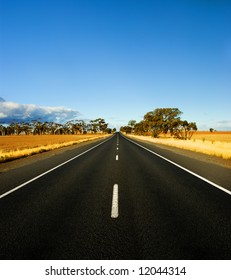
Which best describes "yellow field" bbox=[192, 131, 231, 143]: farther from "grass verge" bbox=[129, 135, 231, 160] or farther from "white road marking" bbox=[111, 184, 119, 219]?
"white road marking" bbox=[111, 184, 119, 219]

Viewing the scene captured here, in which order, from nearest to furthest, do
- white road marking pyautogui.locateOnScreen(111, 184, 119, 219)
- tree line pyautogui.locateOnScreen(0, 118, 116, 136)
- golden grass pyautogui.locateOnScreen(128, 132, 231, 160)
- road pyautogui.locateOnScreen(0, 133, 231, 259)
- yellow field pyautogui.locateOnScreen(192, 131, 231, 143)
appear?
road pyautogui.locateOnScreen(0, 133, 231, 259) → white road marking pyautogui.locateOnScreen(111, 184, 119, 219) → golden grass pyautogui.locateOnScreen(128, 132, 231, 160) → yellow field pyautogui.locateOnScreen(192, 131, 231, 143) → tree line pyautogui.locateOnScreen(0, 118, 116, 136)

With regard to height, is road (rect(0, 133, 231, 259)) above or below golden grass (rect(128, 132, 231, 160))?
below

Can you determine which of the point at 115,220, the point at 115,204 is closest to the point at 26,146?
the point at 115,204

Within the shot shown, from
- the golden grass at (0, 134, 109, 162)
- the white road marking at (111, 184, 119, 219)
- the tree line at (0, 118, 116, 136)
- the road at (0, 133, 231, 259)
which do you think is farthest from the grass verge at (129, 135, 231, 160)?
the tree line at (0, 118, 116, 136)

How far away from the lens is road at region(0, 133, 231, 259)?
3451 mm

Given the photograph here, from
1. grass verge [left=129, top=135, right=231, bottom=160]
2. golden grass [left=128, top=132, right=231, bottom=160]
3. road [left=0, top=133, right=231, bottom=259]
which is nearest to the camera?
road [left=0, top=133, right=231, bottom=259]

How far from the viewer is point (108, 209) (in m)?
5.32

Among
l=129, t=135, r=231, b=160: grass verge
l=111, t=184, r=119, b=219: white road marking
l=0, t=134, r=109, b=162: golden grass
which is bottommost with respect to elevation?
l=0, t=134, r=109, b=162: golden grass

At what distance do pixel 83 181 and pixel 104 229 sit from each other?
4.23 meters

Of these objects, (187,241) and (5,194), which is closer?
(187,241)

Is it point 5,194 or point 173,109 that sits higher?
point 173,109

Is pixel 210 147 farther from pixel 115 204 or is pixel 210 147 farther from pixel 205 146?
pixel 115 204
